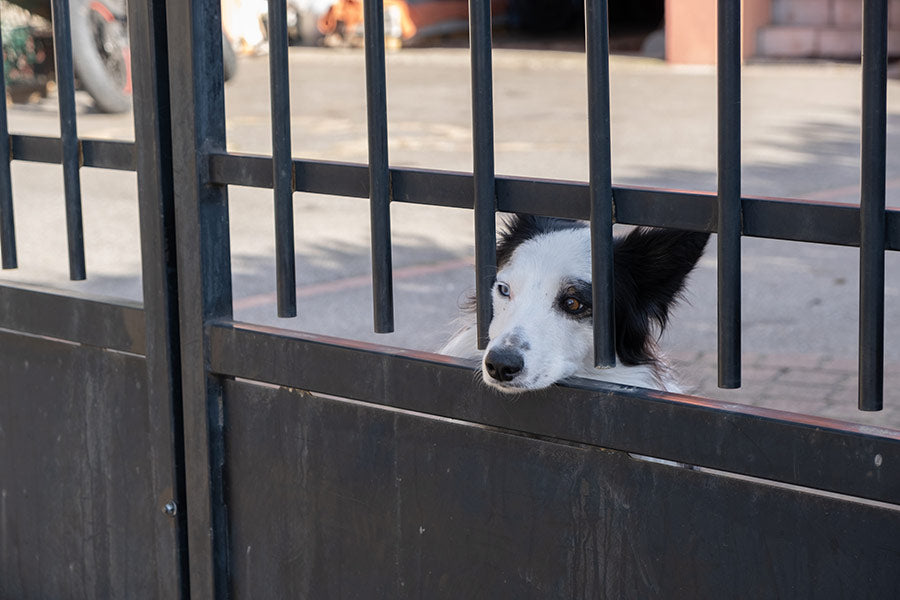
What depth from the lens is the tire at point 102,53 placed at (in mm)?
11734

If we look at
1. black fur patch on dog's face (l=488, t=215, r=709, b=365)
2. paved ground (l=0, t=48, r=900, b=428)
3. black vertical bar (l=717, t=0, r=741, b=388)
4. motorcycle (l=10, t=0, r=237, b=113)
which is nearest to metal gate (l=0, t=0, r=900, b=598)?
black vertical bar (l=717, t=0, r=741, b=388)

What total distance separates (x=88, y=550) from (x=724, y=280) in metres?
1.94

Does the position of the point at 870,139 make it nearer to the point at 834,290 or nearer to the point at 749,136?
the point at 834,290

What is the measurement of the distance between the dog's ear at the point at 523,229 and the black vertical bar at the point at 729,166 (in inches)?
52.5

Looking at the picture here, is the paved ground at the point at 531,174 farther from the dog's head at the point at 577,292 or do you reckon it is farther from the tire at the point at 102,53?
the dog's head at the point at 577,292

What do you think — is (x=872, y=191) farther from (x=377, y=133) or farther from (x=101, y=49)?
(x=101, y=49)

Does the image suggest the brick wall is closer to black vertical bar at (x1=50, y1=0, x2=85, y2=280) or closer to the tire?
the tire

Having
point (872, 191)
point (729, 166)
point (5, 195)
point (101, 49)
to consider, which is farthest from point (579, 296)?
point (101, 49)

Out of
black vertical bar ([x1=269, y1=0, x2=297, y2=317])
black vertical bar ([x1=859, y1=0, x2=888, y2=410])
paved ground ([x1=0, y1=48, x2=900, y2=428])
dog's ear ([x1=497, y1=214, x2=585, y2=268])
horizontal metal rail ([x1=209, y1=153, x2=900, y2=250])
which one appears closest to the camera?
black vertical bar ([x1=859, y1=0, x2=888, y2=410])

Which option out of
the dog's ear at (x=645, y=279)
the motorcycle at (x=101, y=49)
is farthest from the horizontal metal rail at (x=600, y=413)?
Answer: the motorcycle at (x=101, y=49)

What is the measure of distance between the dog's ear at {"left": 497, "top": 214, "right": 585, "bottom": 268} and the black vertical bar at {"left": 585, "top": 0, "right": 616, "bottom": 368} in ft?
3.77

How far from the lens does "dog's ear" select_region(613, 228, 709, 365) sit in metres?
2.93

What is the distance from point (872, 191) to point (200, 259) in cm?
154

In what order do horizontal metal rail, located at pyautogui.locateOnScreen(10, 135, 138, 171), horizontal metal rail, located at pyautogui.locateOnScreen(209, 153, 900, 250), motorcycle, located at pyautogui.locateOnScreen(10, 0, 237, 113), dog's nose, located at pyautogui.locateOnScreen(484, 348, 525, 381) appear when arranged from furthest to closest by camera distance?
1. motorcycle, located at pyautogui.locateOnScreen(10, 0, 237, 113)
2. horizontal metal rail, located at pyautogui.locateOnScreen(10, 135, 138, 171)
3. dog's nose, located at pyautogui.locateOnScreen(484, 348, 525, 381)
4. horizontal metal rail, located at pyautogui.locateOnScreen(209, 153, 900, 250)
